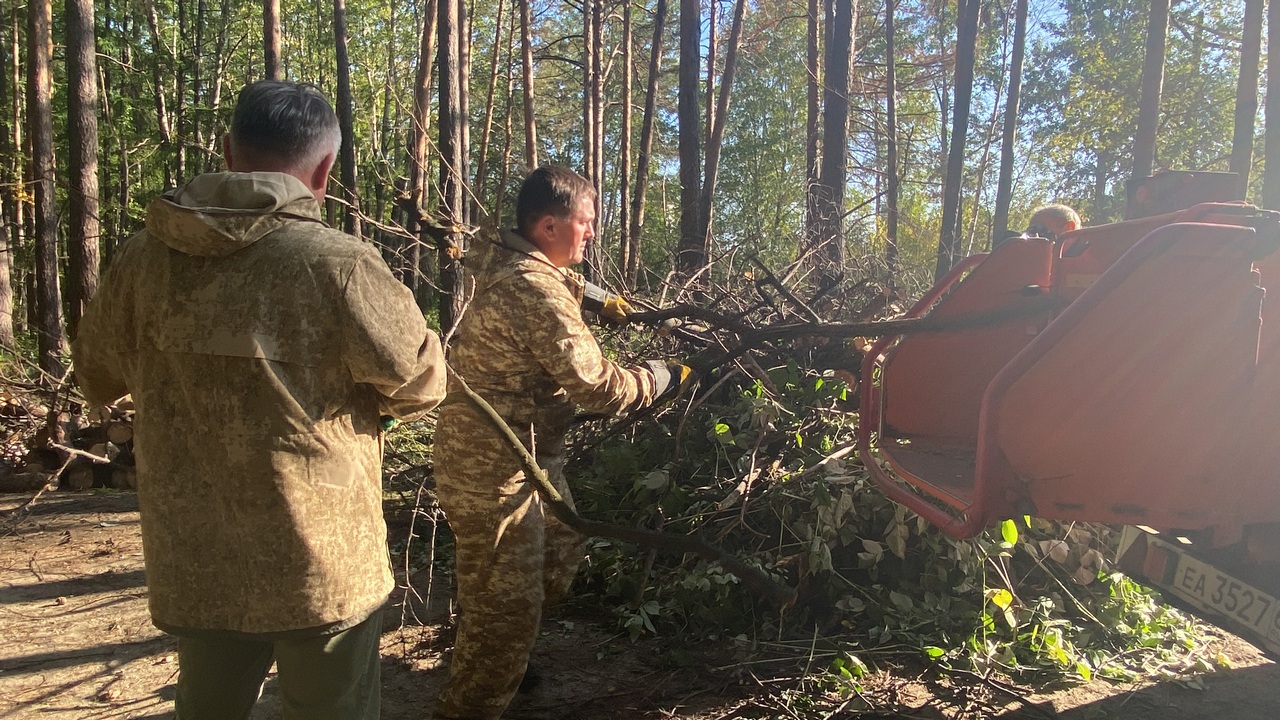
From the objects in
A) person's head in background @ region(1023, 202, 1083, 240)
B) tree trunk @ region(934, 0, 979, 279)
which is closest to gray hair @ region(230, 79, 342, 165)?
person's head in background @ region(1023, 202, 1083, 240)

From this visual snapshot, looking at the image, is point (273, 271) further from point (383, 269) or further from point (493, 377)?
point (493, 377)

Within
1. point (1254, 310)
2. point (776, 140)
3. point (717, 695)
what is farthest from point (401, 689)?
point (776, 140)

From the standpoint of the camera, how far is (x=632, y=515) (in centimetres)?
430

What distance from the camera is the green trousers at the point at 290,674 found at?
167cm

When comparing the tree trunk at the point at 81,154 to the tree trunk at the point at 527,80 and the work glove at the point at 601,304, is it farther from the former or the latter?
the work glove at the point at 601,304

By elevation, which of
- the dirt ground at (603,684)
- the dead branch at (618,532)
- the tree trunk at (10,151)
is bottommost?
the dirt ground at (603,684)

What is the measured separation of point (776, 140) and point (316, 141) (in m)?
32.4

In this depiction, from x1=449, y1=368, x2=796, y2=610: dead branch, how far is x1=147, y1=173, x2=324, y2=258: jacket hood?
2.13ft

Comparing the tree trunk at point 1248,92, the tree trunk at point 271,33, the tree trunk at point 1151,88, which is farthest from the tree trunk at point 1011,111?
the tree trunk at point 271,33

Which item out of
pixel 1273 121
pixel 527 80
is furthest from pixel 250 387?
pixel 527 80

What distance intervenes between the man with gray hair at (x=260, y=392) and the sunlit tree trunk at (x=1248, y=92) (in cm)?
1348

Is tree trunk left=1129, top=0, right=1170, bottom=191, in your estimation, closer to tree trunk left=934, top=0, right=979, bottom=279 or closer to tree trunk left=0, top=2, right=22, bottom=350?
tree trunk left=934, top=0, right=979, bottom=279

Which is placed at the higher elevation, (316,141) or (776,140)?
(776,140)

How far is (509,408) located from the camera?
2701 millimetres
